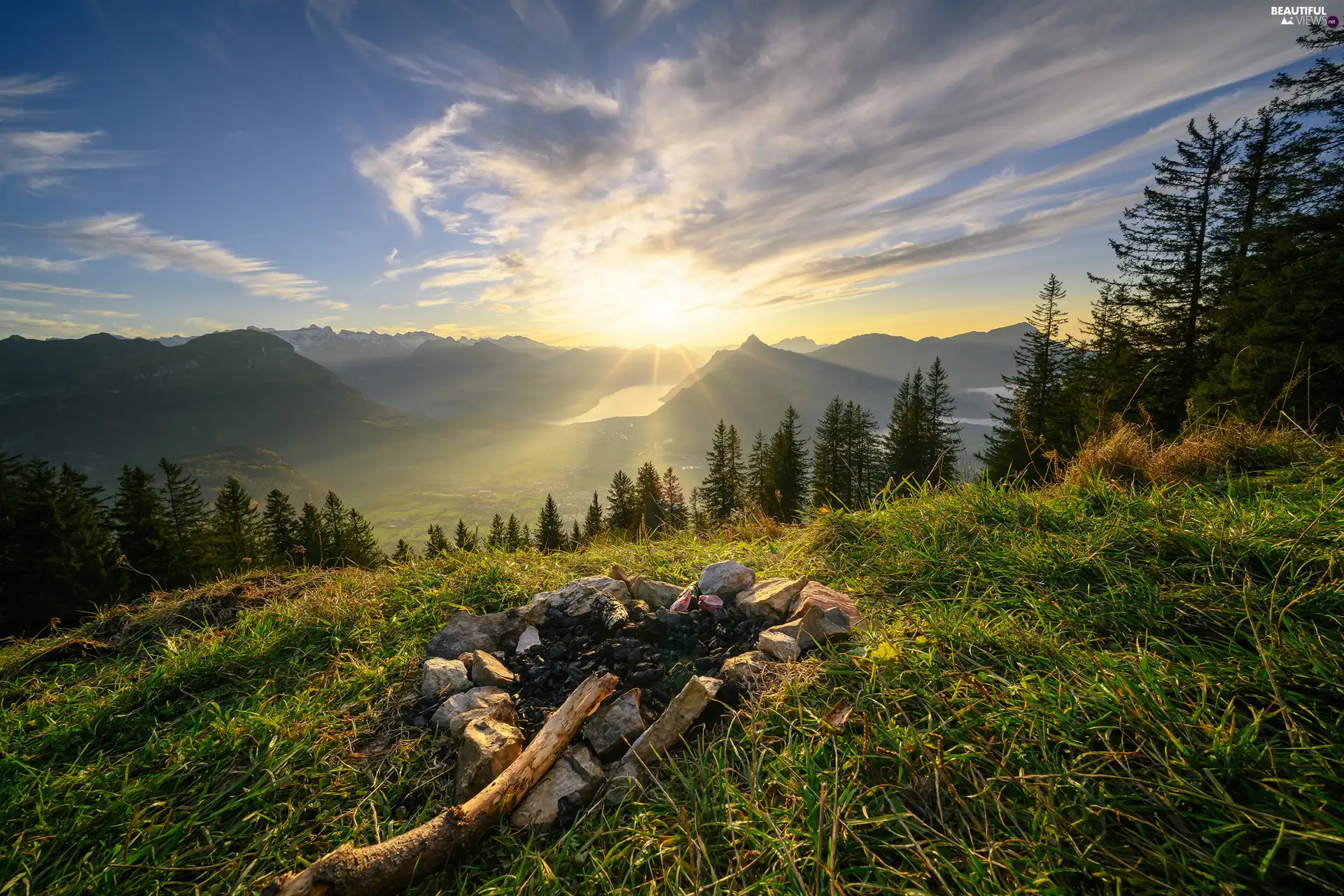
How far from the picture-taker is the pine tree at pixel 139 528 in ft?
98.7

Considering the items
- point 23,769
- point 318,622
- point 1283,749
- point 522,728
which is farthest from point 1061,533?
point 23,769

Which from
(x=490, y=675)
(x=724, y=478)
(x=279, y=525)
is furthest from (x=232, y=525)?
(x=490, y=675)

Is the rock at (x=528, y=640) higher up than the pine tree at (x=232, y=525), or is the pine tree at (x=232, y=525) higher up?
the rock at (x=528, y=640)

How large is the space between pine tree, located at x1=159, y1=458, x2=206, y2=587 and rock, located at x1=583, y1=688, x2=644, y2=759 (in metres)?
44.1

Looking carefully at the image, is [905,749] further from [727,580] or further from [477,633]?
[477,633]

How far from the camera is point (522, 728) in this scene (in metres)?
2.82

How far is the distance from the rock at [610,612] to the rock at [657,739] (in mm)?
1115

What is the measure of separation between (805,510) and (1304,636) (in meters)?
3.73

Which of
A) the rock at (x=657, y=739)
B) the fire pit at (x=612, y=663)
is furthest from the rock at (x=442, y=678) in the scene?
the rock at (x=657, y=739)

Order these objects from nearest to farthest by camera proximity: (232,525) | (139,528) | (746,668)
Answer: (746,668) < (139,528) < (232,525)

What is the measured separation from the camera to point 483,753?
2.45 m

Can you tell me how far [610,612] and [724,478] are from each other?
42.4 m

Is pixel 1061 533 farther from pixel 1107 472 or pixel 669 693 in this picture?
pixel 669 693

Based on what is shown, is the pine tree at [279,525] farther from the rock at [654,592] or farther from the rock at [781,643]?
the rock at [781,643]
